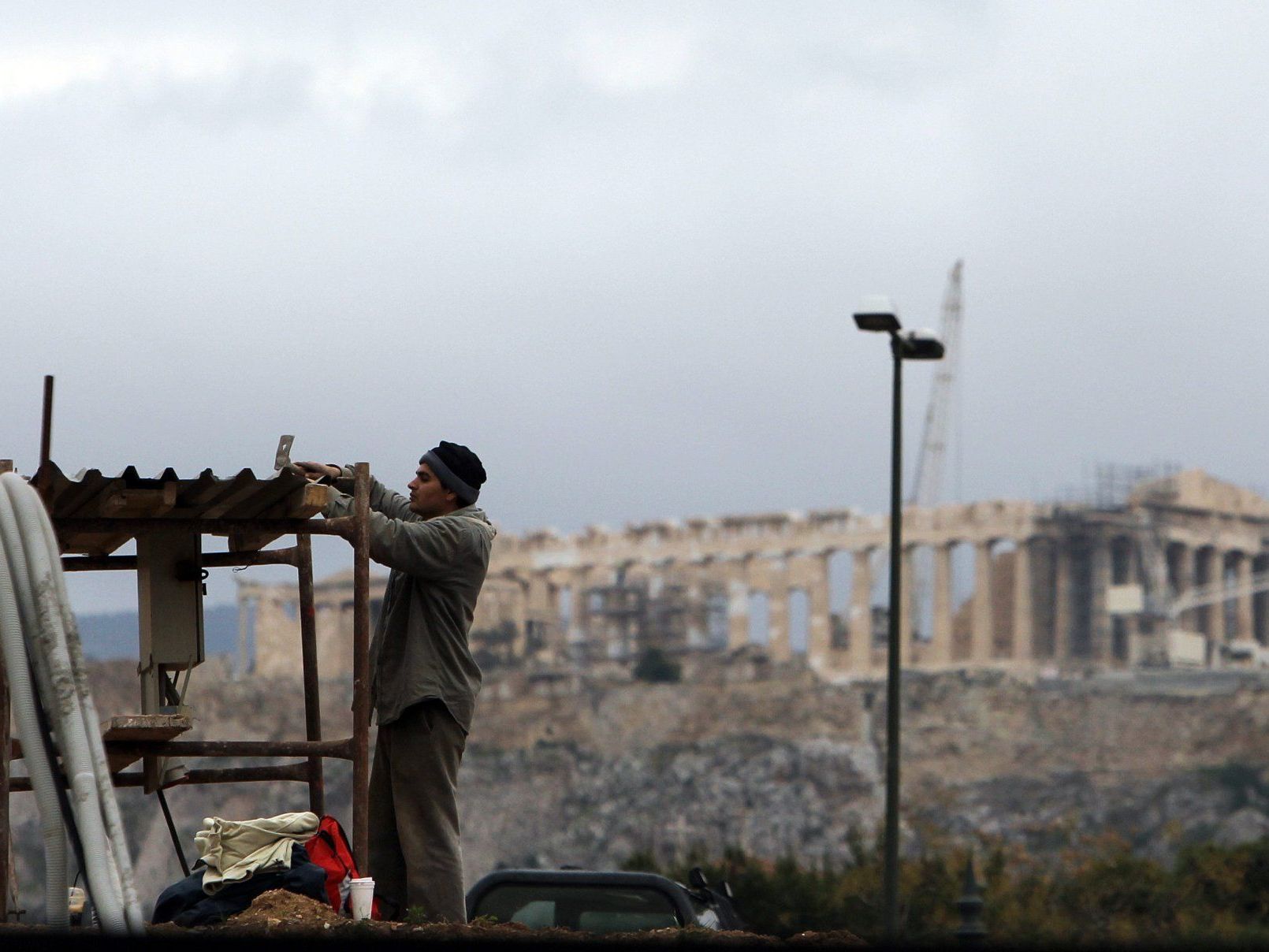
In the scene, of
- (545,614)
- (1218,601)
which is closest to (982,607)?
(1218,601)

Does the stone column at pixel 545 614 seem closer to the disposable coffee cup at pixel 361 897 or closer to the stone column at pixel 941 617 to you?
the stone column at pixel 941 617

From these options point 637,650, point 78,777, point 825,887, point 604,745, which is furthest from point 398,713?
point 637,650

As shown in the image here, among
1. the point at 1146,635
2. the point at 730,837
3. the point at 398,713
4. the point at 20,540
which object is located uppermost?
the point at 20,540

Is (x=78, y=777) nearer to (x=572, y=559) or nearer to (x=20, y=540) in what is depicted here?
(x=20, y=540)

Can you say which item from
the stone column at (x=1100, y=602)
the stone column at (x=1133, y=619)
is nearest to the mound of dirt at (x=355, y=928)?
the stone column at (x=1100, y=602)

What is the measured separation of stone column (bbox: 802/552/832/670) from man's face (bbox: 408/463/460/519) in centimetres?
12499

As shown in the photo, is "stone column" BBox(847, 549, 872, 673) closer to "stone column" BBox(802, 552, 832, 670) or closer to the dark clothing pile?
"stone column" BBox(802, 552, 832, 670)

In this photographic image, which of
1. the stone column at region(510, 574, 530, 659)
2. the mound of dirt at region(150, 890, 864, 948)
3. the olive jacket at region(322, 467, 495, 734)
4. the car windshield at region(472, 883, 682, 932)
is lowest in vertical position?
the stone column at region(510, 574, 530, 659)

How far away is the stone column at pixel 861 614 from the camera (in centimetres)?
13338

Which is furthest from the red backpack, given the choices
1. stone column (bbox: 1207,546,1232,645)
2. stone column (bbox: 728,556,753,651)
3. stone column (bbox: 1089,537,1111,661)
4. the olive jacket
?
stone column (bbox: 728,556,753,651)

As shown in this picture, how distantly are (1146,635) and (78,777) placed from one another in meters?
124

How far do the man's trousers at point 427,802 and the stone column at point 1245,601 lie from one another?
415 ft

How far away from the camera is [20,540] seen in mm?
7121

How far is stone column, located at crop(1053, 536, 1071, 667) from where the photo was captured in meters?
128
